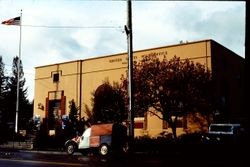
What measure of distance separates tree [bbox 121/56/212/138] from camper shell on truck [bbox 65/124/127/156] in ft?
21.2

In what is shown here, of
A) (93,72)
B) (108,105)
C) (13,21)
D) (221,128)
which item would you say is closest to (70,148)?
(221,128)

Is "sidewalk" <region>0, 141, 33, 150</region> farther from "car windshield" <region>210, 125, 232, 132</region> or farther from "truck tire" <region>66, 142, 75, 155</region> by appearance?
"car windshield" <region>210, 125, 232, 132</region>

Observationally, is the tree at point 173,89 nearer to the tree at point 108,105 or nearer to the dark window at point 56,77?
the tree at point 108,105

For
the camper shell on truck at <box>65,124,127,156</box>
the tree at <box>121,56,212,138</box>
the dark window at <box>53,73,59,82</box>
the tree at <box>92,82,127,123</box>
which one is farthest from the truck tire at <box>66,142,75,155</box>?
the dark window at <box>53,73,59,82</box>

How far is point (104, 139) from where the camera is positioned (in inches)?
1080

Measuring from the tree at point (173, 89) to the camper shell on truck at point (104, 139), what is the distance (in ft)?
21.2

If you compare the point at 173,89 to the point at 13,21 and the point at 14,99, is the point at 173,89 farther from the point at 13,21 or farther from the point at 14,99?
the point at 14,99

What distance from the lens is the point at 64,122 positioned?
129 ft

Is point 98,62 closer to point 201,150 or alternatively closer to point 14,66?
point 201,150

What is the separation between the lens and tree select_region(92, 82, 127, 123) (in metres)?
38.5

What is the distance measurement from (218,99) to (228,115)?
10.6 ft

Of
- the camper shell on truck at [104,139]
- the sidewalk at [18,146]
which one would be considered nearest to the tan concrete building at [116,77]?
the sidewalk at [18,146]

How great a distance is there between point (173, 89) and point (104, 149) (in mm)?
9372

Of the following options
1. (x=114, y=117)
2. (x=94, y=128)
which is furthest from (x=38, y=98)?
(x=94, y=128)
